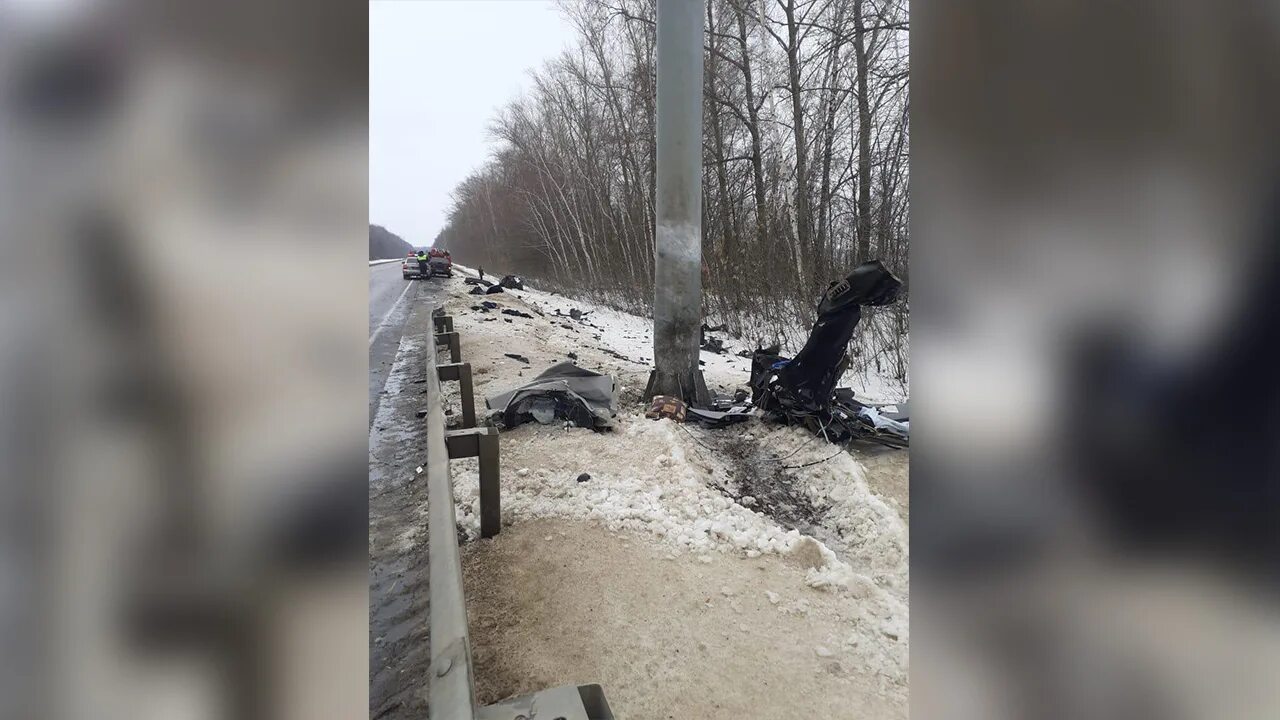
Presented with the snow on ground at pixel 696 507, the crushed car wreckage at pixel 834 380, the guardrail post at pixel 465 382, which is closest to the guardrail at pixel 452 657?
the snow on ground at pixel 696 507

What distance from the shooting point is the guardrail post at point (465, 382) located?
589 centimetres

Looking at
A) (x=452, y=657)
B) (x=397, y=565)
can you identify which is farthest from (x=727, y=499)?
(x=452, y=657)

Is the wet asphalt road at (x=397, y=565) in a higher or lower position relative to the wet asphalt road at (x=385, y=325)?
lower

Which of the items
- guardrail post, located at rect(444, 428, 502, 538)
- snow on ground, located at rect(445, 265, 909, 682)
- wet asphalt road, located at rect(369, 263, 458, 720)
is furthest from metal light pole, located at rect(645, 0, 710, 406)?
guardrail post, located at rect(444, 428, 502, 538)

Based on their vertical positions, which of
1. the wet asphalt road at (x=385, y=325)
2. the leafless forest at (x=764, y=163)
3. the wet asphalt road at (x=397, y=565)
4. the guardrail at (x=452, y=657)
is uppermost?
the leafless forest at (x=764, y=163)

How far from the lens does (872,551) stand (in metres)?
4.19

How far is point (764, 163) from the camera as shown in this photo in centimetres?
1506

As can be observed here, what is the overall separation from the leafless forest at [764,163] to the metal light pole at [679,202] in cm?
239

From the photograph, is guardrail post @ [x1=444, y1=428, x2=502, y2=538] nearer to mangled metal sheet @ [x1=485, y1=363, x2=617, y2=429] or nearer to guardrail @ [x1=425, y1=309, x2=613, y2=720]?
guardrail @ [x1=425, y1=309, x2=613, y2=720]

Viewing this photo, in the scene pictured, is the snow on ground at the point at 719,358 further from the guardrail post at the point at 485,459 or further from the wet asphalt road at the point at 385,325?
the guardrail post at the point at 485,459

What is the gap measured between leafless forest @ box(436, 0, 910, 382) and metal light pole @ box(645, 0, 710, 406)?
239 centimetres
